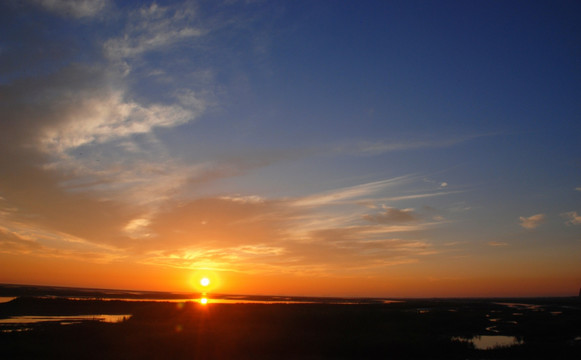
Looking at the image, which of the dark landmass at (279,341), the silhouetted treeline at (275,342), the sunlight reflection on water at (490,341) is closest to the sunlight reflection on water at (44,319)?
the dark landmass at (279,341)

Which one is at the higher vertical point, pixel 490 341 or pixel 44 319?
pixel 44 319

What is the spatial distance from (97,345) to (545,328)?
43421 millimetres

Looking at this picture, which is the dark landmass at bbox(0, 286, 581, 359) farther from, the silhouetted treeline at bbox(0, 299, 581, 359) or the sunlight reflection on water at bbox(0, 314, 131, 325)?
the sunlight reflection on water at bbox(0, 314, 131, 325)

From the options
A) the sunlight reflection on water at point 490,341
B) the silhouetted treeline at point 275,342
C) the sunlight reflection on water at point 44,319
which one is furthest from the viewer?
the sunlight reflection on water at point 44,319

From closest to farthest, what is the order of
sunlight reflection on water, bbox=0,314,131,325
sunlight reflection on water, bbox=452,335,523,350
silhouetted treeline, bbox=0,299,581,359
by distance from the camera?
silhouetted treeline, bbox=0,299,581,359
sunlight reflection on water, bbox=452,335,523,350
sunlight reflection on water, bbox=0,314,131,325

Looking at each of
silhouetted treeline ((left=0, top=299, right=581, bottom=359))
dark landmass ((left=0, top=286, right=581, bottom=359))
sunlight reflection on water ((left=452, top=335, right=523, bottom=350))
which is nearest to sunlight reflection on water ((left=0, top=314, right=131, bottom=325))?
dark landmass ((left=0, top=286, right=581, bottom=359))

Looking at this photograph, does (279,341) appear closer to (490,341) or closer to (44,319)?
(490,341)

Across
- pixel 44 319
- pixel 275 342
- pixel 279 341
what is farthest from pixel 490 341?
pixel 44 319

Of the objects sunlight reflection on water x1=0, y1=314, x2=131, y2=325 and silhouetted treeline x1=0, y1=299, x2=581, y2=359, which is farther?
sunlight reflection on water x1=0, y1=314, x2=131, y2=325

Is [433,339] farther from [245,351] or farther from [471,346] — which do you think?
[245,351]

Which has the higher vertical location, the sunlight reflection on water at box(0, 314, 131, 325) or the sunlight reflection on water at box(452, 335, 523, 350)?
the sunlight reflection on water at box(0, 314, 131, 325)

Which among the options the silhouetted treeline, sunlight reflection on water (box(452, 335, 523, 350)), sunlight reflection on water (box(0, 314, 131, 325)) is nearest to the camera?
the silhouetted treeline

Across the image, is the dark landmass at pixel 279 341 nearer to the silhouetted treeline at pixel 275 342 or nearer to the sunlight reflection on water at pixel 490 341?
the silhouetted treeline at pixel 275 342

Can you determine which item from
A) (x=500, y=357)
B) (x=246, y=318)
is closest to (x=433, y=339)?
(x=500, y=357)
